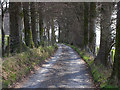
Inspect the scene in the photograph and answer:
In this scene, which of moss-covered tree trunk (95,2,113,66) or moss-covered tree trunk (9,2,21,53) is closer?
moss-covered tree trunk (95,2,113,66)

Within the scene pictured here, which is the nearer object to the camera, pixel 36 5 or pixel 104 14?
pixel 104 14

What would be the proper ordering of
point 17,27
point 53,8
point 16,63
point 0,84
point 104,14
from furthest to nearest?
point 53,8
point 17,27
point 104,14
point 16,63
point 0,84

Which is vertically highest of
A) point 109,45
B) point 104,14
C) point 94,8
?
point 94,8

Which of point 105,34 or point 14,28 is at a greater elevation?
point 14,28

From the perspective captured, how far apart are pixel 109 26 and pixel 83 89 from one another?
604 cm

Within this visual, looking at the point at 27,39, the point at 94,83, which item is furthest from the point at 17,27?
the point at 94,83

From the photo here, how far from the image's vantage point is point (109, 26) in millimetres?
12500

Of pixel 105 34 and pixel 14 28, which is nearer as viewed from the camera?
pixel 105 34

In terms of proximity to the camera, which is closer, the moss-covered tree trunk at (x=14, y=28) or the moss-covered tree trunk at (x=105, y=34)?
the moss-covered tree trunk at (x=105, y=34)

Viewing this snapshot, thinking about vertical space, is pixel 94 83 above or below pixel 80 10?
below

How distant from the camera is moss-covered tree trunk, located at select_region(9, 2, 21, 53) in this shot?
13.8 meters

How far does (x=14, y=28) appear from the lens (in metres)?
14.9

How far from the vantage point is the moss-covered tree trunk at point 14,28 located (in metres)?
13.8

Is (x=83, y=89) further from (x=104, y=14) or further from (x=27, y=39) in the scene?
(x=27, y=39)
